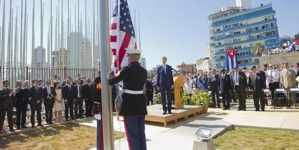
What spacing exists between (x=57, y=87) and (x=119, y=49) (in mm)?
7373

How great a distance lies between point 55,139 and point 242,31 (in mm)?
80648

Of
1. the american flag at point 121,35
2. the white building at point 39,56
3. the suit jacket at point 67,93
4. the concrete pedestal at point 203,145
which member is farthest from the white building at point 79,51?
the concrete pedestal at point 203,145

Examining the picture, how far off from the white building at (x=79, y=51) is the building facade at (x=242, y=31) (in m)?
63.1

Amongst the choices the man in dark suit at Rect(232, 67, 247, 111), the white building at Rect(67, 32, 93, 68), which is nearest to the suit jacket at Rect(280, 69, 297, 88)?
the man in dark suit at Rect(232, 67, 247, 111)

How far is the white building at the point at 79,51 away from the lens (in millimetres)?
18312

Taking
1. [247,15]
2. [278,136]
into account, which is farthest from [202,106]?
[247,15]

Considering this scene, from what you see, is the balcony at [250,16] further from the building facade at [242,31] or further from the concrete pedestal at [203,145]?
the concrete pedestal at [203,145]

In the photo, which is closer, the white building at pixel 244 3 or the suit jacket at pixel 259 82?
the suit jacket at pixel 259 82

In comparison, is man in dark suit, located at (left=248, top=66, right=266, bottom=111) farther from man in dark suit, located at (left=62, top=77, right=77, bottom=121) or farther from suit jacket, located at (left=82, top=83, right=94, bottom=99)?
man in dark suit, located at (left=62, top=77, right=77, bottom=121)

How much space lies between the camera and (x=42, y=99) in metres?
9.27

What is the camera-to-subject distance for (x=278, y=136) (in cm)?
563

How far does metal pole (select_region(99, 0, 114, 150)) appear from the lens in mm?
2986

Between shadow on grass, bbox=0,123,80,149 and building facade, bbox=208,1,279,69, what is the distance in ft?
233

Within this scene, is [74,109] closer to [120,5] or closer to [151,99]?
[151,99]
